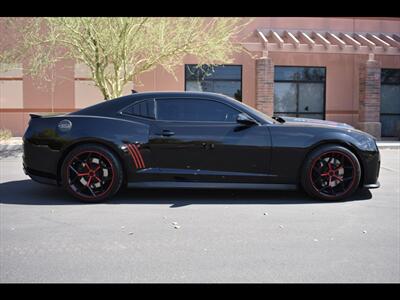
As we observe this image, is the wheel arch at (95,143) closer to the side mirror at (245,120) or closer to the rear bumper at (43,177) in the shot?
the rear bumper at (43,177)

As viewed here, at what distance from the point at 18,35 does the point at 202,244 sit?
11893 mm

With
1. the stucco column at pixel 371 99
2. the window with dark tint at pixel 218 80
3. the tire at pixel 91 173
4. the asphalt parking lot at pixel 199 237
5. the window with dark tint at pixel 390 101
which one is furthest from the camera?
the window with dark tint at pixel 390 101

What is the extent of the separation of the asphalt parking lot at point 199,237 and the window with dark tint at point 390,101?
515 inches

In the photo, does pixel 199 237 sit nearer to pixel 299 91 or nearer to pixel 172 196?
pixel 172 196

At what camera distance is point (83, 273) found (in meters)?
3.58

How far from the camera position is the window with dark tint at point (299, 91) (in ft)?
59.8

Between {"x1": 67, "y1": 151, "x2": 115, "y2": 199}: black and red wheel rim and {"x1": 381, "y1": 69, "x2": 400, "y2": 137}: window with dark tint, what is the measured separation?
1534 centimetres

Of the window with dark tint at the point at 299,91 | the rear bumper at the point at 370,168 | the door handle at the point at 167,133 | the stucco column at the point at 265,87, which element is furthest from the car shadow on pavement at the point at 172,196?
the window with dark tint at the point at 299,91

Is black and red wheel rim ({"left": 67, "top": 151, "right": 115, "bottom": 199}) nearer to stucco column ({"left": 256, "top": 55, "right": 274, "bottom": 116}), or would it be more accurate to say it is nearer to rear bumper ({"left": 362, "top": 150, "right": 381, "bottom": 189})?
rear bumper ({"left": 362, "top": 150, "right": 381, "bottom": 189})

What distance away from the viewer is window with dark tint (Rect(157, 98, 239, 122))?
6.46 m

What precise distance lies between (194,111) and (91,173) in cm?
161

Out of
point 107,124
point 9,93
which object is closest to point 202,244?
point 107,124

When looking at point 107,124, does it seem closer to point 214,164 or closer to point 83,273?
point 214,164
